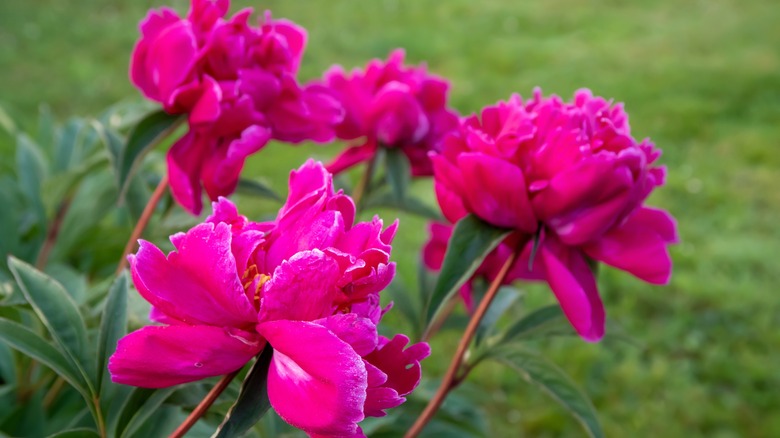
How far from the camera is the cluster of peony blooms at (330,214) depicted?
0.56 metres

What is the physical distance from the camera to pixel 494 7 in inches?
215

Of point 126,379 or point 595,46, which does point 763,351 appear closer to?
point 126,379

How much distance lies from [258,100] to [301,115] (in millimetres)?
47

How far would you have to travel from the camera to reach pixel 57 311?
0.77 meters

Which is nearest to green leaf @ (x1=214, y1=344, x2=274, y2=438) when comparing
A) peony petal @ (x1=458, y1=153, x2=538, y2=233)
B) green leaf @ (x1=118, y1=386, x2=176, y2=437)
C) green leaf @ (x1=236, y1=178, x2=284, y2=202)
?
green leaf @ (x1=118, y1=386, x2=176, y2=437)

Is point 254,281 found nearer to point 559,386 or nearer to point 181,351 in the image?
point 181,351

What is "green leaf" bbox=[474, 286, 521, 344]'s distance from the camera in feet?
3.36

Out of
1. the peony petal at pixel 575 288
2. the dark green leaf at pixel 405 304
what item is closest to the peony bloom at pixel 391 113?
the dark green leaf at pixel 405 304

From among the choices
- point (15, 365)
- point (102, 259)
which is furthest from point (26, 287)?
point (102, 259)

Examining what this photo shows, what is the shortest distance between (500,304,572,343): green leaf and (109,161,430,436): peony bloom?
0.38m

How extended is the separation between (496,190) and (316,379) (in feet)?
0.97

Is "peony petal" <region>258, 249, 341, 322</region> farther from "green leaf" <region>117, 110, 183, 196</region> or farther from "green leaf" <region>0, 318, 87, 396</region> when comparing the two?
"green leaf" <region>117, 110, 183, 196</region>

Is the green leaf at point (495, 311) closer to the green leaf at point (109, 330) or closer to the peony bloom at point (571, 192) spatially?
the peony bloom at point (571, 192)

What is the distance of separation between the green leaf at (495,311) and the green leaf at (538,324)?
38 mm
